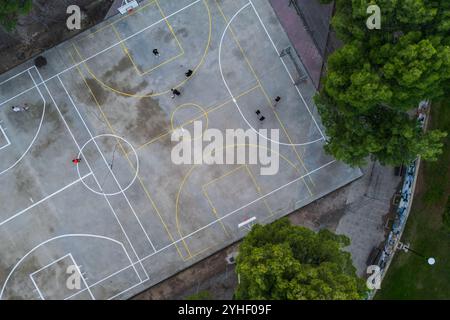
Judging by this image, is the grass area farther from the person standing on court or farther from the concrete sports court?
the person standing on court

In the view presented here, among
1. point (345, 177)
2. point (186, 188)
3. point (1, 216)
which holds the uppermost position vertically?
point (1, 216)

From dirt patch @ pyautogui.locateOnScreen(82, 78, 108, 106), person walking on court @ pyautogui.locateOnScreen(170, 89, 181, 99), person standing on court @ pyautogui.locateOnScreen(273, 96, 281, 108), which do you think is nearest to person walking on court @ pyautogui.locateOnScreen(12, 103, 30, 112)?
dirt patch @ pyautogui.locateOnScreen(82, 78, 108, 106)

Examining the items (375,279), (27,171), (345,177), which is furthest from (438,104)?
(27,171)

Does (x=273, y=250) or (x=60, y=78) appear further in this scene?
(x=60, y=78)

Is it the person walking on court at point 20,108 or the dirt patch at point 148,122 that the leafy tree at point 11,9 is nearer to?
the person walking on court at point 20,108

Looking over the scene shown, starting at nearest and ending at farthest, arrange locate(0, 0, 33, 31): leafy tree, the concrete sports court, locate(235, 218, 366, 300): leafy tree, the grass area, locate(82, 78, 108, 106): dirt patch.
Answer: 1. locate(235, 218, 366, 300): leafy tree
2. locate(0, 0, 33, 31): leafy tree
3. the grass area
4. the concrete sports court
5. locate(82, 78, 108, 106): dirt patch

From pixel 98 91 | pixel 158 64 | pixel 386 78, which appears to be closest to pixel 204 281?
pixel 98 91
